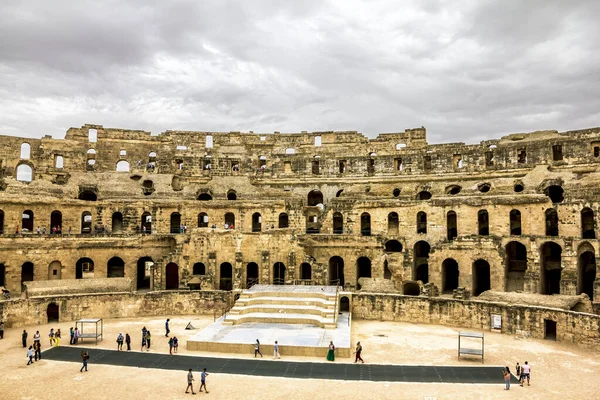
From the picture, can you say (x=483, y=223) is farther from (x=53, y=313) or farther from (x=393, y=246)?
(x=53, y=313)

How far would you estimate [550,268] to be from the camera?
103 ft

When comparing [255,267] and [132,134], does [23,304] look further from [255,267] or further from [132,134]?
[132,134]

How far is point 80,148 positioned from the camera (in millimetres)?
44719

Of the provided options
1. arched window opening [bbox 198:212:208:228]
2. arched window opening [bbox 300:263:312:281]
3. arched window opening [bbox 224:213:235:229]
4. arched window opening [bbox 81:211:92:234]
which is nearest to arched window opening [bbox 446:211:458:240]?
arched window opening [bbox 300:263:312:281]

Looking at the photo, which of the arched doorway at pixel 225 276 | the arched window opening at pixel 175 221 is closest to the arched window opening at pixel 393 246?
the arched doorway at pixel 225 276

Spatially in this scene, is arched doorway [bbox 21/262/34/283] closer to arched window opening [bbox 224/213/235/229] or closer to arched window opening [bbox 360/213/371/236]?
arched window opening [bbox 224/213/235/229]

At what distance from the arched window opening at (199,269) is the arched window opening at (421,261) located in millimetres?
16127

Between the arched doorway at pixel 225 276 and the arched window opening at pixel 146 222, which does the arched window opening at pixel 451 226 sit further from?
the arched window opening at pixel 146 222

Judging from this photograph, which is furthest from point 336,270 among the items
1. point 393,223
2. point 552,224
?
point 552,224

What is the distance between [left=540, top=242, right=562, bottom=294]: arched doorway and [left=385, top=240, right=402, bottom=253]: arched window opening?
1040 centimetres

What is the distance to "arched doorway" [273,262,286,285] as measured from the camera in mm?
34678

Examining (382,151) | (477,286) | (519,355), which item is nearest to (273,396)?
(519,355)

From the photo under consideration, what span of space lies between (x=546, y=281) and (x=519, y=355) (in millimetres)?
13099

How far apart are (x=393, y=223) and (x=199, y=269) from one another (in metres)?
15.8
